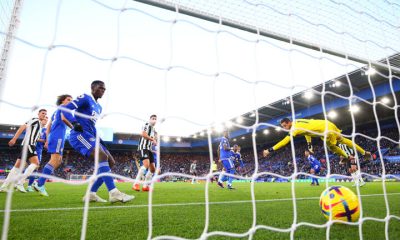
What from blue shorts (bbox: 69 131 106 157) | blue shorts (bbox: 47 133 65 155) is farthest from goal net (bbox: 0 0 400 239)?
blue shorts (bbox: 47 133 65 155)

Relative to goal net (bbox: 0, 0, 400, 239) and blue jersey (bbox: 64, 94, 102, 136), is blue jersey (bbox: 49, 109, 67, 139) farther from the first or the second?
goal net (bbox: 0, 0, 400, 239)

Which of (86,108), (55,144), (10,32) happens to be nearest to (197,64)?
(86,108)

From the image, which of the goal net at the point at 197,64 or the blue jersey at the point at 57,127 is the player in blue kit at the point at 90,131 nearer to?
the goal net at the point at 197,64

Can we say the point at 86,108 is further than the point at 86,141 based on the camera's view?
No

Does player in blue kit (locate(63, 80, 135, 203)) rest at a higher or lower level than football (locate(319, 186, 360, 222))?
higher

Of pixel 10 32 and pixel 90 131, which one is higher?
pixel 10 32

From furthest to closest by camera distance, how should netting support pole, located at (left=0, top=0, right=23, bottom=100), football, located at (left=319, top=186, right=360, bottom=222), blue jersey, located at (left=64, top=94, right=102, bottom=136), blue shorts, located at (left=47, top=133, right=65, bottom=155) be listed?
blue shorts, located at (left=47, top=133, right=65, bottom=155)
blue jersey, located at (left=64, top=94, right=102, bottom=136)
football, located at (left=319, top=186, right=360, bottom=222)
netting support pole, located at (left=0, top=0, right=23, bottom=100)

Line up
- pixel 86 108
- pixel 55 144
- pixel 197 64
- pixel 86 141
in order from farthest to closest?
pixel 55 144 → pixel 86 141 → pixel 86 108 → pixel 197 64

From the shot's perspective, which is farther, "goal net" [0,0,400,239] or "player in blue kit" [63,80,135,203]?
"player in blue kit" [63,80,135,203]

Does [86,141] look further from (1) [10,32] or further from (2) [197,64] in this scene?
(2) [197,64]

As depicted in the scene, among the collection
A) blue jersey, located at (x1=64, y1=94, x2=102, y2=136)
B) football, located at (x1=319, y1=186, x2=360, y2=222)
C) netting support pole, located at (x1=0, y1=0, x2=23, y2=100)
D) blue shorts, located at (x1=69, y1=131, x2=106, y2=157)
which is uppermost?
netting support pole, located at (x1=0, y1=0, x2=23, y2=100)

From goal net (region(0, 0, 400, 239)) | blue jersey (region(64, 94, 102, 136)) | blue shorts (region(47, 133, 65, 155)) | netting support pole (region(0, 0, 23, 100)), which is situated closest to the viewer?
goal net (region(0, 0, 400, 239))

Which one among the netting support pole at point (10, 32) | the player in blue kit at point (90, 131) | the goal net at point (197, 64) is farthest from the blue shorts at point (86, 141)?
the netting support pole at point (10, 32)

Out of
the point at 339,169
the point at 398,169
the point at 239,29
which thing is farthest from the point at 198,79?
the point at 339,169
